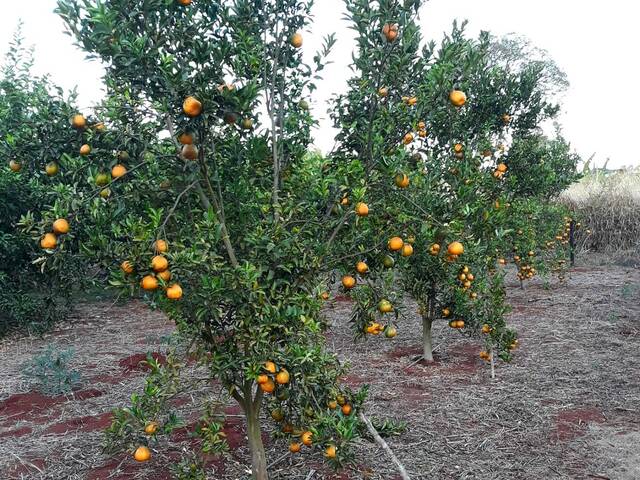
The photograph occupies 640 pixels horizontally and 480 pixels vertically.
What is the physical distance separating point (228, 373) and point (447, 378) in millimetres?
3250

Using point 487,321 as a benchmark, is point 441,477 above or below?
below

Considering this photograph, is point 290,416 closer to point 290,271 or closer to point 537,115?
point 290,271

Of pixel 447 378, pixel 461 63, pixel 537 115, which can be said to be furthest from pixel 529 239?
pixel 461 63

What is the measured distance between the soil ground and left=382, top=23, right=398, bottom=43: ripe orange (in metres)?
1.56

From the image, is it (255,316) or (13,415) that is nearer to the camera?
(255,316)

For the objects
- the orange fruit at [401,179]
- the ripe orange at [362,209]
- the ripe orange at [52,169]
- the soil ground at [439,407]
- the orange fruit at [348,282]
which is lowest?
the soil ground at [439,407]

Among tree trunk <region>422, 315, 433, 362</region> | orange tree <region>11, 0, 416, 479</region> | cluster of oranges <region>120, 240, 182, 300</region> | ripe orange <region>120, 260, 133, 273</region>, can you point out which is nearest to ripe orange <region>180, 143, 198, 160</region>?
orange tree <region>11, 0, 416, 479</region>

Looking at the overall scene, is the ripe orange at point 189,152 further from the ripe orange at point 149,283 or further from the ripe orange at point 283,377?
the ripe orange at point 283,377

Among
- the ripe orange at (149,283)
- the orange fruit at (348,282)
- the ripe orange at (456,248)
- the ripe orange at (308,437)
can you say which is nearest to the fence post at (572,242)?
the ripe orange at (456,248)

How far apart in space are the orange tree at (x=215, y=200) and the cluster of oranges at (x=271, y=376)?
1cm

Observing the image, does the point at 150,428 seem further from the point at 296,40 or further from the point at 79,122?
the point at 296,40

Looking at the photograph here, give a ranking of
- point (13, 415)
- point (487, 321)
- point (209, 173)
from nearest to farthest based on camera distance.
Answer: point (209, 173)
point (13, 415)
point (487, 321)

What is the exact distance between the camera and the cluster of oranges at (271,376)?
2.48 m

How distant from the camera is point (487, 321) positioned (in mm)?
5234
